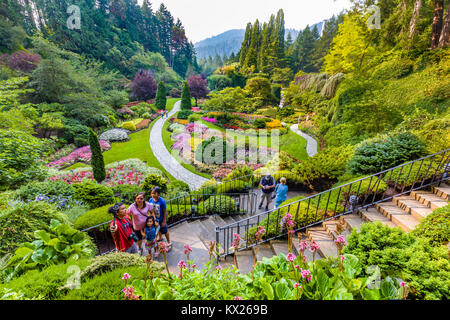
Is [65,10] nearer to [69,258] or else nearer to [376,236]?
[69,258]

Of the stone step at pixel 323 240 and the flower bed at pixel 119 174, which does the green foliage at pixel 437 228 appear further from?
the flower bed at pixel 119 174

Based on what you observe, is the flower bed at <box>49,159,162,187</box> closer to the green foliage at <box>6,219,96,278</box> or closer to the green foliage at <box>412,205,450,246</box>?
the green foliage at <box>6,219,96,278</box>

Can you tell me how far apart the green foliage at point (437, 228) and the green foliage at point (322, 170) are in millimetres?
4166

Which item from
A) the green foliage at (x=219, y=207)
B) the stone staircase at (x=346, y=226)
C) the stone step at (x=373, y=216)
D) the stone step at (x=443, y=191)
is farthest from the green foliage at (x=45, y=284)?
the stone step at (x=443, y=191)

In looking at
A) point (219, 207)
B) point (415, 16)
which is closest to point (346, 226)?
point (219, 207)

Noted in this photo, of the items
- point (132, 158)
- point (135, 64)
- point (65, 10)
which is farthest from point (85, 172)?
point (65, 10)

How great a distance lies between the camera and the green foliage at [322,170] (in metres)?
7.30

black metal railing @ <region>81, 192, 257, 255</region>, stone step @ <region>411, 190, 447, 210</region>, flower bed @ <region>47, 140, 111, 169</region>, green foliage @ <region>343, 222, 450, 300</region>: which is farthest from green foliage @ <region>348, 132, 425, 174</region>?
flower bed @ <region>47, 140, 111, 169</region>

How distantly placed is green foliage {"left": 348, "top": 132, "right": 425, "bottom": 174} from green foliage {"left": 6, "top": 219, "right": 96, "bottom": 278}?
7.66 meters

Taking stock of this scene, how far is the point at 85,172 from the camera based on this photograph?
10.7m

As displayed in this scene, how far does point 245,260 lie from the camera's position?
3932mm

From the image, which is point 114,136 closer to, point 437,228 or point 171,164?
point 171,164

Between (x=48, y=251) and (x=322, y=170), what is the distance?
26.4 feet
